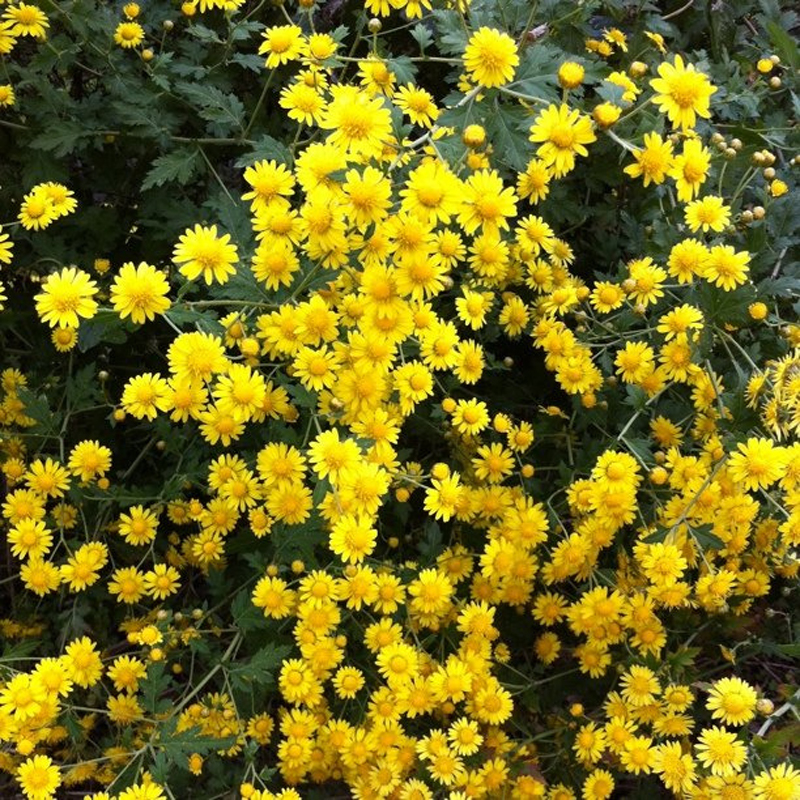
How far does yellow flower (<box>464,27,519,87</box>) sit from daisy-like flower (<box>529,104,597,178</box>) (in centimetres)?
16

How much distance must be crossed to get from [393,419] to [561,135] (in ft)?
2.81

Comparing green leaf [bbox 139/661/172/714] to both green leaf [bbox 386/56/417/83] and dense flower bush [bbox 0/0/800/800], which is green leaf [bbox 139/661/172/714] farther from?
green leaf [bbox 386/56/417/83]

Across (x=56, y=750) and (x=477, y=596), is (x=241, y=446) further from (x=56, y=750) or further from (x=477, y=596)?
(x=56, y=750)

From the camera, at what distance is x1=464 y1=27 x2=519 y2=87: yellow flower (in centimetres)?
223

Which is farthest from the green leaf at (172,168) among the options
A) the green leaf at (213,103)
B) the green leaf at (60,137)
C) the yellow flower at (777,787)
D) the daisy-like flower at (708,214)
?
the yellow flower at (777,787)

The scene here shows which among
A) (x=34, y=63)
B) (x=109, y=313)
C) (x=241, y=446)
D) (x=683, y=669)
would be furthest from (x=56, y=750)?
(x=34, y=63)

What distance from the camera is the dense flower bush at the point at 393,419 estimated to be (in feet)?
7.25

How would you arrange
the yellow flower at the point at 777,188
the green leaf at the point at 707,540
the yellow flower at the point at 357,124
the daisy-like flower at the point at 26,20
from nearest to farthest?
1. the yellow flower at the point at 357,124
2. the green leaf at the point at 707,540
3. the daisy-like flower at the point at 26,20
4. the yellow flower at the point at 777,188

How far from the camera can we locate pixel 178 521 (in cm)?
266

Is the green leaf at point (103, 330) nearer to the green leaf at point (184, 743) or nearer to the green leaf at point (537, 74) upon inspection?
the green leaf at point (184, 743)

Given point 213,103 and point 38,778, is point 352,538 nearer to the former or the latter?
point 38,778

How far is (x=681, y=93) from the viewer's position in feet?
7.57

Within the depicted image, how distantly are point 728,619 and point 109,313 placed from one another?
2.04 metres

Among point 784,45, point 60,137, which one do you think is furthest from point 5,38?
point 784,45
